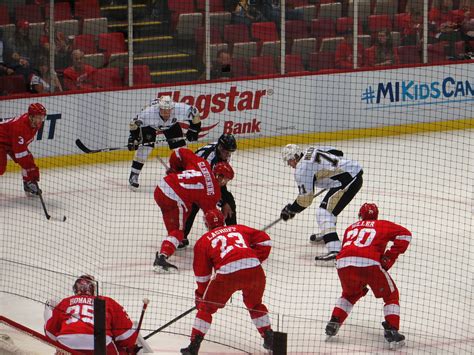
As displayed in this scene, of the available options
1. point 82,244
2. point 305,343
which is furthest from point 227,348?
point 82,244

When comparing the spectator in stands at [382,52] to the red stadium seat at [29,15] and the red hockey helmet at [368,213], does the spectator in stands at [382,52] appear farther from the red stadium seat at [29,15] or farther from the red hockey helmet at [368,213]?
the red hockey helmet at [368,213]

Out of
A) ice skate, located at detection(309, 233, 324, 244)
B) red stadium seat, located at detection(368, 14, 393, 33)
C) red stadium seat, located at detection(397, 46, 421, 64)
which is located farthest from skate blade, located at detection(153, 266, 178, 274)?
red stadium seat, located at detection(397, 46, 421, 64)

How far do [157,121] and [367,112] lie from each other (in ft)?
9.57

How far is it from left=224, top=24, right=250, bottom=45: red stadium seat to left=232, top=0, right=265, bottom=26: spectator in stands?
0.20 feet

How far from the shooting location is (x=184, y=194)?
10.5m

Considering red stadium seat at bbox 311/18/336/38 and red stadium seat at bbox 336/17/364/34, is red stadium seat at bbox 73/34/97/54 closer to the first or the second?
red stadium seat at bbox 311/18/336/38

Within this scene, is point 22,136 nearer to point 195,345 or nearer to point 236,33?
point 236,33

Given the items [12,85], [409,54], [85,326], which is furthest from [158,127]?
[85,326]

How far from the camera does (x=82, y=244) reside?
11.3 meters

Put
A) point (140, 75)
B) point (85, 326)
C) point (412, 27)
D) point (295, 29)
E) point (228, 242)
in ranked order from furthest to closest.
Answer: point (412, 27) → point (295, 29) → point (140, 75) → point (228, 242) → point (85, 326)

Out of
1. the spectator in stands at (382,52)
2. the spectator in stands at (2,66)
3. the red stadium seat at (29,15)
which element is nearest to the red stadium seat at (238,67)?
the spectator in stands at (382,52)

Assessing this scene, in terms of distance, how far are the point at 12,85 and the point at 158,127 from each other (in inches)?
65.5

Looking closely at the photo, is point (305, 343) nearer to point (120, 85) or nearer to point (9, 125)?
point (9, 125)

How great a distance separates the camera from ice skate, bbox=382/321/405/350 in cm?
900
